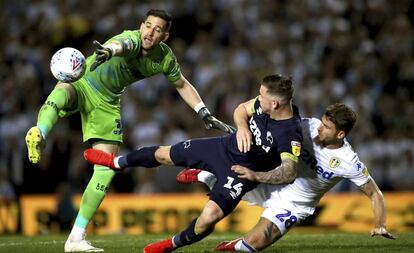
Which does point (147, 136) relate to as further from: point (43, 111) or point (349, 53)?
point (43, 111)

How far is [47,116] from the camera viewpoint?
32.2 ft

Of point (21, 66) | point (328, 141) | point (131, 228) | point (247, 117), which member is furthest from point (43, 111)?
point (21, 66)

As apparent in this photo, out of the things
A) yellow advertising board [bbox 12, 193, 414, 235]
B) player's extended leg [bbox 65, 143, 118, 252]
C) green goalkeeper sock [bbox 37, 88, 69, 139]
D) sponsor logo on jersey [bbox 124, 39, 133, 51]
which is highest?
sponsor logo on jersey [bbox 124, 39, 133, 51]

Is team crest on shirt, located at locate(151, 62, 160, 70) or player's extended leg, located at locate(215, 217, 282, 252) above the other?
team crest on shirt, located at locate(151, 62, 160, 70)

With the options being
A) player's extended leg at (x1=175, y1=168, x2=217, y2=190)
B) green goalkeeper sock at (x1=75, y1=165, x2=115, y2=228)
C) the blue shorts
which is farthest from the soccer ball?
player's extended leg at (x1=175, y1=168, x2=217, y2=190)

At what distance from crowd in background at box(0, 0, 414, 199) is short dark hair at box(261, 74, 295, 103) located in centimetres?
751

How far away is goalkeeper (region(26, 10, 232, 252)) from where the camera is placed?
33.1 ft

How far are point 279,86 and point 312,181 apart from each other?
4.23 feet

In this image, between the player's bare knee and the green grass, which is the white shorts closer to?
the green grass

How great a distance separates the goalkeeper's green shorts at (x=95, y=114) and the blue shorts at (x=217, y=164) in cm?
97

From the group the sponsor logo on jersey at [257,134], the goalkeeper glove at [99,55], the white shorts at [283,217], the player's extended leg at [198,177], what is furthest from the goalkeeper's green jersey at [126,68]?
the white shorts at [283,217]

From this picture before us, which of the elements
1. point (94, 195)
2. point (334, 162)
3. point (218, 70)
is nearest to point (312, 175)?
point (334, 162)

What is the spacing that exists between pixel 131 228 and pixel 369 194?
7.28 m

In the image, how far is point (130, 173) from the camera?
17172 millimetres
